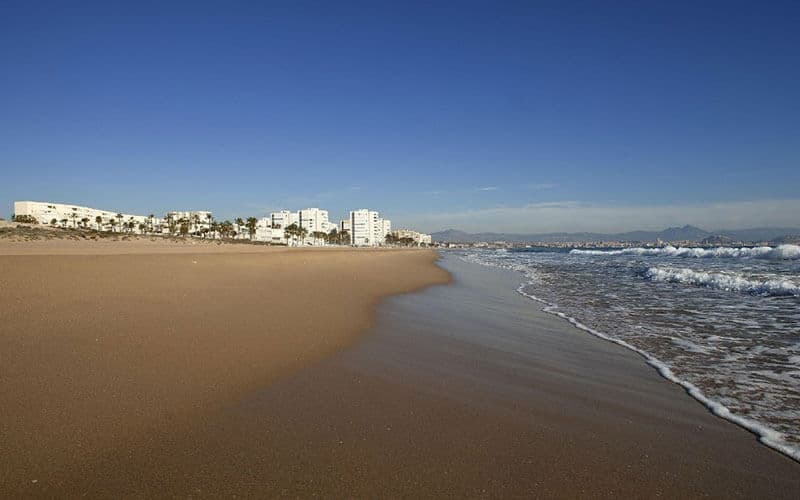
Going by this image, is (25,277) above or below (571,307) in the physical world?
above

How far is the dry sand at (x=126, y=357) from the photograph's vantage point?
2623 millimetres

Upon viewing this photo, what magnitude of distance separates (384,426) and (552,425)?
4.07 feet

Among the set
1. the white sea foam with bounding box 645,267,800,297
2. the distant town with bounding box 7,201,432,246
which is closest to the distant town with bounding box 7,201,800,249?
the distant town with bounding box 7,201,432,246

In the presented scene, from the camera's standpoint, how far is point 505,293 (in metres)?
12.6

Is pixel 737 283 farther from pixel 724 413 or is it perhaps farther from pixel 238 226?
pixel 238 226

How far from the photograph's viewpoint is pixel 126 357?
4371 millimetres

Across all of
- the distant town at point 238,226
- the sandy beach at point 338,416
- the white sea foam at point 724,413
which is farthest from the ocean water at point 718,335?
the distant town at point 238,226

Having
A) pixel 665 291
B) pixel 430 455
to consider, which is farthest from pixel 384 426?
pixel 665 291

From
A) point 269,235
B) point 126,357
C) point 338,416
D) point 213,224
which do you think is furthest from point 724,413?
point 269,235

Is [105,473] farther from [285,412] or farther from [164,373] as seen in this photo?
[164,373]

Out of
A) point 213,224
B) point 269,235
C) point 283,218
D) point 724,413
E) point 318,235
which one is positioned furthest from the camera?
point 283,218

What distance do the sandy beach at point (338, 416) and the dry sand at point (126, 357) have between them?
0.07ft

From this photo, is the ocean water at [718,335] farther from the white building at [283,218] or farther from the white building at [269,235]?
the white building at [283,218]

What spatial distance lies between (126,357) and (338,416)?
2500 mm
